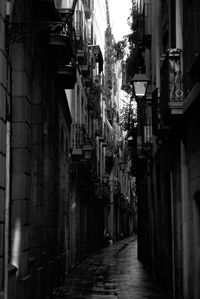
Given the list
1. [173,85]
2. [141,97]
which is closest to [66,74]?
[141,97]

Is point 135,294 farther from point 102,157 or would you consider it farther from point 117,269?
point 102,157

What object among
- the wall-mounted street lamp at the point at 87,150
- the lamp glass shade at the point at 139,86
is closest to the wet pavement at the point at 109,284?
the wall-mounted street lamp at the point at 87,150

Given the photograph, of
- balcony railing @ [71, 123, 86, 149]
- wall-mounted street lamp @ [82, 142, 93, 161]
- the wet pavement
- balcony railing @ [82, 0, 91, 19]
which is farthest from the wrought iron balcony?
balcony railing @ [82, 0, 91, 19]

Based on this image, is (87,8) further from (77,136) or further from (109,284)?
(109,284)

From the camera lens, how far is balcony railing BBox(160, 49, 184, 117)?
12766 mm

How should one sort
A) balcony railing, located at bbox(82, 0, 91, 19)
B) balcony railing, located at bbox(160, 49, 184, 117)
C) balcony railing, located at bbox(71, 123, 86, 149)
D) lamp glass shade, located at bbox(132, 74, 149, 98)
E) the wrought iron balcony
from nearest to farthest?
balcony railing, located at bbox(160, 49, 184, 117)
the wrought iron balcony
lamp glass shade, located at bbox(132, 74, 149, 98)
balcony railing, located at bbox(71, 123, 86, 149)
balcony railing, located at bbox(82, 0, 91, 19)

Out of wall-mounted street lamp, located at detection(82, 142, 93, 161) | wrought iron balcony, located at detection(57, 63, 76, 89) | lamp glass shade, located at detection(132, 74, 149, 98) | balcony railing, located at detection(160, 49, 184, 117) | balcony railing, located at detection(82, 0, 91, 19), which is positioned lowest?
balcony railing, located at detection(160, 49, 184, 117)

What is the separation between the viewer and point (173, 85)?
13008 millimetres

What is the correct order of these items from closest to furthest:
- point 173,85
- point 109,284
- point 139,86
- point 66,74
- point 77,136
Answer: point 173,85
point 66,74
point 139,86
point 109,284
point 77,136

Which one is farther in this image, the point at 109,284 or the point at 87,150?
the point at 87,150

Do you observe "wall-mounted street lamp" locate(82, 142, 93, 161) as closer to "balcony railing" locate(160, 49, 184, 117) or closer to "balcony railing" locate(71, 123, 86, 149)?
"balcony railing" locate(71, 123, 86, 149)

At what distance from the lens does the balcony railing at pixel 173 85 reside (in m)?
12.8

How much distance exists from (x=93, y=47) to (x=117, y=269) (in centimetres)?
1561

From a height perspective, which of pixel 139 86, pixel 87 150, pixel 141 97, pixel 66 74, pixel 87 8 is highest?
pixel 87 8
